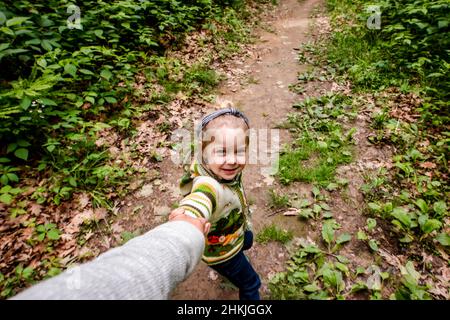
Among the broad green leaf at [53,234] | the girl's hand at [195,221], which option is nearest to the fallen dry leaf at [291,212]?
the girl's hand at [195,221]

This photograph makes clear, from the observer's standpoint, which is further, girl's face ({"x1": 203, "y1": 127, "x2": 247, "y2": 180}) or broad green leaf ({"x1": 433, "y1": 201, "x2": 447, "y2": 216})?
broad green leaf ({"x1": 433, "y1": 201, "x2": 447, "y2": 216})

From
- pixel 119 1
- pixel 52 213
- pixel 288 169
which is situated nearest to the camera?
pixel 52 213

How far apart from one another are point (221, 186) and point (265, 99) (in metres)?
4.31

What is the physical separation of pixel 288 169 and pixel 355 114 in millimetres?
1889

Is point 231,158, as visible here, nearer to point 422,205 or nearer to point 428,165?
point 422,205

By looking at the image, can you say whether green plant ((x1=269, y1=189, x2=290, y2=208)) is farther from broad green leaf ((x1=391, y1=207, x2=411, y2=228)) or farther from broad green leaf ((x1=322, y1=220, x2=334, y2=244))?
broad green leaf ((x1=391, y1=207, x2=411, y2=228))

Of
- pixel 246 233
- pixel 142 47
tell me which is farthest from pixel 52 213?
pixel 142 47

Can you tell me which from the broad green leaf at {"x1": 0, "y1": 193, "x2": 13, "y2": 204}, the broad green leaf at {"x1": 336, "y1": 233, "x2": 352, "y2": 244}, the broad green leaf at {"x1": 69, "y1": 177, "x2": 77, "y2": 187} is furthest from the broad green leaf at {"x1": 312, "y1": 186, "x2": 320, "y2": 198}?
the broad green leaf at {"x1": 0, "y1": 193, "x2": 13, "y2": 204}

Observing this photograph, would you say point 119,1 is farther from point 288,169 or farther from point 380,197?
point 380,197

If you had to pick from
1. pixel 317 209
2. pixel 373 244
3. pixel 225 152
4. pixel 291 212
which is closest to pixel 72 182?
pixel 225 152

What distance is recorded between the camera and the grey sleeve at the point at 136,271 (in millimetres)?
693

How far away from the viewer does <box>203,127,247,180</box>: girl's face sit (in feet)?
5.80

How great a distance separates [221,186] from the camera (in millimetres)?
1800
